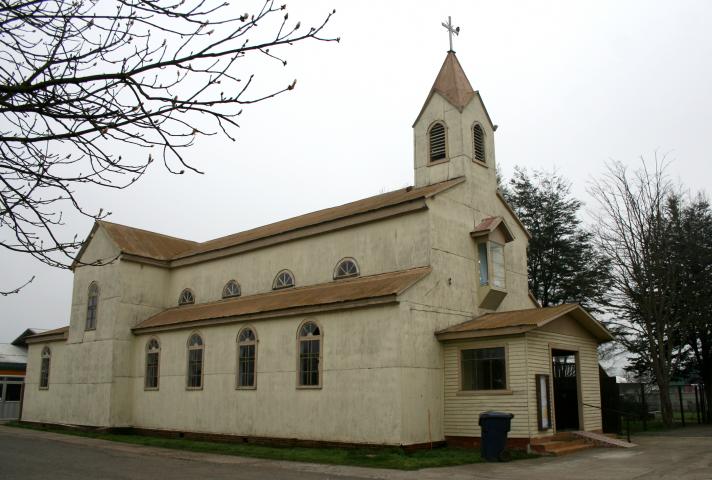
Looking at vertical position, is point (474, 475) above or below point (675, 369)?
below

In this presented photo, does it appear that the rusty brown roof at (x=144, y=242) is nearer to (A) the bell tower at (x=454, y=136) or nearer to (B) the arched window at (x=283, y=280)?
(B) the arched window at (x=283, y=280)

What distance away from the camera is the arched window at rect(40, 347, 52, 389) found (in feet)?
101

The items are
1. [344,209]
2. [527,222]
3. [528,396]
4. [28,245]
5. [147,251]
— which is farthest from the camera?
[527,222]

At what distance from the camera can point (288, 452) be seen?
18000 mm

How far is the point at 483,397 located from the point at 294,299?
723 cm

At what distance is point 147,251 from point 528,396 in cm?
1920

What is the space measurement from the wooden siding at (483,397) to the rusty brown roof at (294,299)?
8.70 feet

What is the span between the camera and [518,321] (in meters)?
18.1

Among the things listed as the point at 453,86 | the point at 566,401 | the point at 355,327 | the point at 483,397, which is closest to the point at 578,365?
the point at 566,401

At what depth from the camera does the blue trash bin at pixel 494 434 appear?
16203mm

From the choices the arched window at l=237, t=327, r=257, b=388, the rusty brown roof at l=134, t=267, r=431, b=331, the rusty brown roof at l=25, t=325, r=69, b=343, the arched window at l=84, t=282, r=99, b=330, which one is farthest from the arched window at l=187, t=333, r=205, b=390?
the rusty brown roof at l=25, t=325, r=69, b=343

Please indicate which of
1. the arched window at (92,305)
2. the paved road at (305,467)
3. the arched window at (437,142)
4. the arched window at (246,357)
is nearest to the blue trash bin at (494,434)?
the paved road at (305,467)

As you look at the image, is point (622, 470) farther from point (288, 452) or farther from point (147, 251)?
point (147, 251)

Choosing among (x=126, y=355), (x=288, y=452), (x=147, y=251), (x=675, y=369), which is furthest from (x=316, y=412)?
(x=675, y=369)
